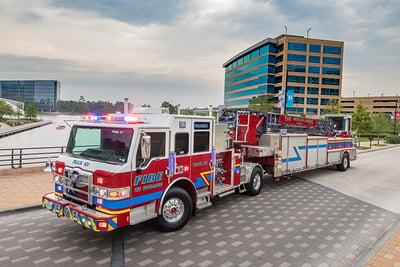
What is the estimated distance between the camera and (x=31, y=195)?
26.9 ft

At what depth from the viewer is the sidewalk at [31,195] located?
514 cm

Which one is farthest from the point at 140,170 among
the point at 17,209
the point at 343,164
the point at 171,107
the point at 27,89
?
the point at 27,89

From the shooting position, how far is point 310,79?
8225cm

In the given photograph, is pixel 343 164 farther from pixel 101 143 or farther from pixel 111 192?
pixel 111 192

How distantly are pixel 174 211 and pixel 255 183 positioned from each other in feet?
13.4

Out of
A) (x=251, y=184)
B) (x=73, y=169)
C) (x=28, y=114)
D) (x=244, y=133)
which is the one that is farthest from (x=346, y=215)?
(x=28, y=114)

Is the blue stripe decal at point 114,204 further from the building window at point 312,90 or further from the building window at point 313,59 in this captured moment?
the building window at point 313,59

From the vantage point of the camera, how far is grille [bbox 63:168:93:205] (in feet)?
16.8

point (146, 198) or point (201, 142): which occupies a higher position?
point (201, 142)

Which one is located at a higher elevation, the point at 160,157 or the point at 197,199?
the point at 160,157

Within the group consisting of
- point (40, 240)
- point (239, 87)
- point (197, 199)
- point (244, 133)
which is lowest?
point (40, 240)

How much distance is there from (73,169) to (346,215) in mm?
7165

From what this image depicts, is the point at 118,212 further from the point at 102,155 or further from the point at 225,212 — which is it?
the point at 225,212

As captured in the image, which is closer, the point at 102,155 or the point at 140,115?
the point at 102,155
